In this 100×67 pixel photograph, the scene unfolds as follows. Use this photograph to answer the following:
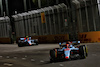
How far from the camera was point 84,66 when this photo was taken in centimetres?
789

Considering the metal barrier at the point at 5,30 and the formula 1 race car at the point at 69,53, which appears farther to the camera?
the metal barrier at the point at 5,30

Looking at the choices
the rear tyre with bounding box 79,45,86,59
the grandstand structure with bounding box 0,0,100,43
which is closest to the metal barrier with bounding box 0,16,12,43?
the grandstand structure with bounding box 0,0,100,43

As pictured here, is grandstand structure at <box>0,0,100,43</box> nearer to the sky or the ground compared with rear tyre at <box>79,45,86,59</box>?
nearer to the sky

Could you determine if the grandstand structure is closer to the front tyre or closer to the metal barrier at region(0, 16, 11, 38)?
the metal barrier at region(0, 16, 11, 38)

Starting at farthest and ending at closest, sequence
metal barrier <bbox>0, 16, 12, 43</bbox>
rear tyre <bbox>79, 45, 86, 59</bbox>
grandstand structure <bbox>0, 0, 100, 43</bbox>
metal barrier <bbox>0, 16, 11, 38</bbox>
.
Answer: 1. metal barrier <bbox>0, 16, 11, 38</bbox>
2. metal barrier <bbox>0, 16, 12, 43</bbox>
3. grandstand structure <bbox>0, 0, 100, 43</bbox>
4. rear tyre <bbox>79, 45, 86, 59</bbox>

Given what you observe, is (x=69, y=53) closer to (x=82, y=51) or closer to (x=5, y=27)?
(x=82, y=51)

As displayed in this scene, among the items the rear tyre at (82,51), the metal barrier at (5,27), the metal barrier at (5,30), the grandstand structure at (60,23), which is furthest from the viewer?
the metal barrier at (5,27)

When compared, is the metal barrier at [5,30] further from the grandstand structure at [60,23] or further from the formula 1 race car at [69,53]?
the formula 1 race car at [69,53]

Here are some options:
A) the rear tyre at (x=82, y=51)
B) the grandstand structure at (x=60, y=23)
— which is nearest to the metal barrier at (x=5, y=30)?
the grandstand structure at (x=60, y=23)

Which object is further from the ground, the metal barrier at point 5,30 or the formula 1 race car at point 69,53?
the metal barrier at point 5,30

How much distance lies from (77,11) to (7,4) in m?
27.1

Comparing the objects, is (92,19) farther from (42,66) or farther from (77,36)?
(42,66)

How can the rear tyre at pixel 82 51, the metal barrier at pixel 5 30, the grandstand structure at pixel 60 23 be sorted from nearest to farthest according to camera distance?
the rear tyre at pixel 82 51, the grandstand structure at pixel 60 23, the metal barrier at pixel 5 30

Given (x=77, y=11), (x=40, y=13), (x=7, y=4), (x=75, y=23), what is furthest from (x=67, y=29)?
(x=7, y=4)
